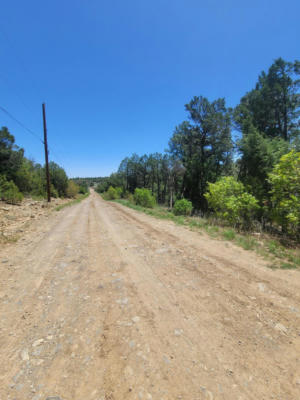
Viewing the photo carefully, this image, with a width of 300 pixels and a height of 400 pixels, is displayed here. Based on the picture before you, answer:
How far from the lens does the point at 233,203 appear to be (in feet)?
27.2

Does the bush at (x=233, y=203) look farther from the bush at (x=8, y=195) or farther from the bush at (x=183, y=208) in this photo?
the bush at (x=8, y=195)

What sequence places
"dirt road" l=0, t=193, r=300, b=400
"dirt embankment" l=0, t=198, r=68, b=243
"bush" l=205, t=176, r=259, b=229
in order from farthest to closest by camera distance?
"bush" l=205, t=176, r=259, b=229
"dirt embankment" l=0, t=198, r=68, b=243
"dirt road" l=0, t=193, r=300, b=400

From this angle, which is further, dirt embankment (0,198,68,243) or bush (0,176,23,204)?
bush (0,176,23,204)

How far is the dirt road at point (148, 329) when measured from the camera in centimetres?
137

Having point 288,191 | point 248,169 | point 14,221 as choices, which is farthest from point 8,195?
point 248,169

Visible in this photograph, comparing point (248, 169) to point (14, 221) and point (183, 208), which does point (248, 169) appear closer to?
point (183, 208)

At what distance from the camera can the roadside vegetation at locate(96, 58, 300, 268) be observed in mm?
6488

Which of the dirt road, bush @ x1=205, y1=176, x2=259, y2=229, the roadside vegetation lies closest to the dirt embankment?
the dirt road

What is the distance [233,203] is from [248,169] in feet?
29.1

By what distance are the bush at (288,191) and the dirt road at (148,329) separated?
13.0 ft

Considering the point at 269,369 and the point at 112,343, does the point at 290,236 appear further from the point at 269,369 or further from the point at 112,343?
the point at 112,343

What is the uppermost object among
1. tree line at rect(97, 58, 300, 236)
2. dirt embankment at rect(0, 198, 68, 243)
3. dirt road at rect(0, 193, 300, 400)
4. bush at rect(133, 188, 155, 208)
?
tree line at rect(97, 58, 300, 236)

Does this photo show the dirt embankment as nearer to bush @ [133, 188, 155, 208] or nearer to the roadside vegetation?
the roadside vegetation

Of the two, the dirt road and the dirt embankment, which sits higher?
the dirt embankment
